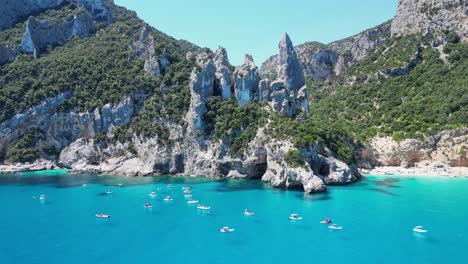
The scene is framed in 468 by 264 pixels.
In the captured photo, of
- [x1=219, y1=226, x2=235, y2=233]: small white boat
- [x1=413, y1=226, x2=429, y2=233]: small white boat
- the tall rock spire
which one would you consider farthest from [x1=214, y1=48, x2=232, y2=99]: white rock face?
[x1=413, y1=226, x2=429, y2=233]: small white boat

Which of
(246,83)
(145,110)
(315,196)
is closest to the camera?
(315,196)

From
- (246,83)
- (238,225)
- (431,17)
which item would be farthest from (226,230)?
(431,17)

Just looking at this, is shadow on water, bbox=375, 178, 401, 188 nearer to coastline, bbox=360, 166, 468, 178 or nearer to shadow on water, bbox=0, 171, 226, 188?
coastline, bbox=360, 166, 468, 178

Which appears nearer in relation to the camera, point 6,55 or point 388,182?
point 388,182

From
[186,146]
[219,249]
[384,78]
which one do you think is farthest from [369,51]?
[219,249]

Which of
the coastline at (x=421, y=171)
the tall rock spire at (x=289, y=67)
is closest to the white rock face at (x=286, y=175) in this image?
the coastline at (x=421, y=171)

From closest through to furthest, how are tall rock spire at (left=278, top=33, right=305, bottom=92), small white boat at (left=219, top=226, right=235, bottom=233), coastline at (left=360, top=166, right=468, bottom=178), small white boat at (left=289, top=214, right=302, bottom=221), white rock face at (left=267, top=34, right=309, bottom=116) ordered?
small white boat at (left=219, top=226, right=235, bottom=233), small white boat at (left=289, top=214, right=302, bottom=221), coastline at (left=360, top=166, right=468, bottom=178), white rock face at (left=267, top=34, right=309, bottom=116), tall rock spire at (left=278, top=33, right=305, bottom=92)

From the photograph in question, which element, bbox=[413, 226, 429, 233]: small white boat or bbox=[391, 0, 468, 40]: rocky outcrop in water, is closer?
bbox=[413, 226, 429, 233]: small white boat

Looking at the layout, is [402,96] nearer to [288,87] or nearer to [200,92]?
[288,87]
